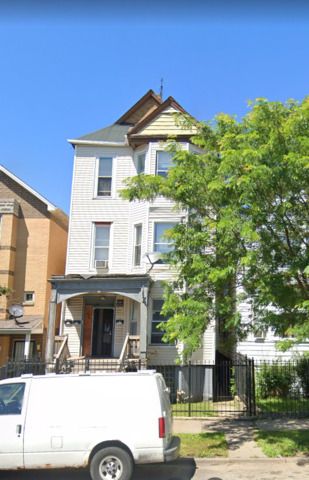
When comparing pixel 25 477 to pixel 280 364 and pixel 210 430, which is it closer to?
pixel 210 430

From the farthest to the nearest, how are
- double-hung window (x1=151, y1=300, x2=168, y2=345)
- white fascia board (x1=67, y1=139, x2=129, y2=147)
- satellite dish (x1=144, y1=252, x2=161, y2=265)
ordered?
white fascia board (x1=67, y1=139, x2=129, y2=147)
double-hung window (x1=151, y1=300, x2=168, y2=345)
satellite dish (x1=144, y1=252, x2=161, y2=265)

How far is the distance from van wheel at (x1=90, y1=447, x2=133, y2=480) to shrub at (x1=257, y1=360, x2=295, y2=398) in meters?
10.2

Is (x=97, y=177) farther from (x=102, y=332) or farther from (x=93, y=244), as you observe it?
(x=102, y=332)

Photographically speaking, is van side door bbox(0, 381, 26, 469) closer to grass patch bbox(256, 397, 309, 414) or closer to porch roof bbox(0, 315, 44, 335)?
grass patch bbox(256, 397, 309, 414)

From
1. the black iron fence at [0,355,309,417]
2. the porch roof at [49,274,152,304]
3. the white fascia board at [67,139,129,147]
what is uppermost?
the white fascia board at [67,139,129,147]

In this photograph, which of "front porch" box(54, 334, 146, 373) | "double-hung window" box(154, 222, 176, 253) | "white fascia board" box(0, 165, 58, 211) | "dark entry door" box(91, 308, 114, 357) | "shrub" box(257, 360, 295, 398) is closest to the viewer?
"front porch" box(54, 334, 146, 373)

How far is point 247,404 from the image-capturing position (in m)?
12.9

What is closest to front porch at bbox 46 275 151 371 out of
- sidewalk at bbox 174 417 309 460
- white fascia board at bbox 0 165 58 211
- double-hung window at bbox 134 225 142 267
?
double-hung window at bbox 134 225 142 267

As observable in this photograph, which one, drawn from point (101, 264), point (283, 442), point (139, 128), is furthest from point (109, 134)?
point (283, 442)

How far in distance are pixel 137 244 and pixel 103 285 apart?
114 inches

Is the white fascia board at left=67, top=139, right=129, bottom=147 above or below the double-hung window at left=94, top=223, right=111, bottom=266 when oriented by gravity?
above

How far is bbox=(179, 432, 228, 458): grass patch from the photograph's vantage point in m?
9.07

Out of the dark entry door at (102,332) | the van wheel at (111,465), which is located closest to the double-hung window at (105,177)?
the dark entry door at (102,332)

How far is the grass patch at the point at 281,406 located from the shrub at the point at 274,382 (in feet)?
1.37
